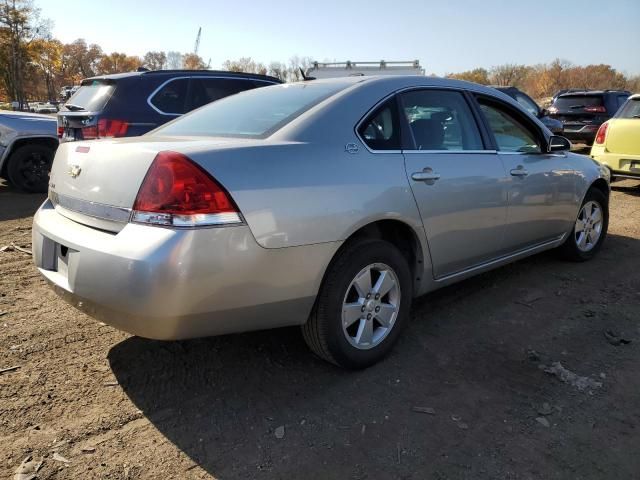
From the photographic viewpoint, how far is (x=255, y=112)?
3111 millimetres

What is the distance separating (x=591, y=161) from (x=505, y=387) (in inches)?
126

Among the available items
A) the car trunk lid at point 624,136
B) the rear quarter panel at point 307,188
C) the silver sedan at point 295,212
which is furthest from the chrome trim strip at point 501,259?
the car trunk lid at point 624,136

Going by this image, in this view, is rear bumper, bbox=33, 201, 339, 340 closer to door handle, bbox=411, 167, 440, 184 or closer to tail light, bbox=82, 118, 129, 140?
door handle, bbox=411, 167, 440, 184

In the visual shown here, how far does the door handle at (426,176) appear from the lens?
10.0 ft

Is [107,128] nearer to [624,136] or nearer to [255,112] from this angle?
[255,112]

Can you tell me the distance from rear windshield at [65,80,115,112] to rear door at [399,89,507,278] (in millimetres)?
4736

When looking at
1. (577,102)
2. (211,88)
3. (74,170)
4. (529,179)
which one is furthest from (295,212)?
(577,102)

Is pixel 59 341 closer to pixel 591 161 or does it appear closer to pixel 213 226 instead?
pixel 213 226

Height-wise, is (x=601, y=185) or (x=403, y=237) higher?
(x=601, y=185)

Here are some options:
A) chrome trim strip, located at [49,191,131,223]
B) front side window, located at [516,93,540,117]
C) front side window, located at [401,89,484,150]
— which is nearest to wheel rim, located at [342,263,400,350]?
front side window, located at [401,89,484,150]

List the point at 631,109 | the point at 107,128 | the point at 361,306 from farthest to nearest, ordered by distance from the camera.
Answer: the point at 631,109 < the point at 107,128 < the point at 361,306

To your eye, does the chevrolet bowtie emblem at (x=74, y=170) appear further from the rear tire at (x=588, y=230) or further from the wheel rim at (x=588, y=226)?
the wheel rim at (x=588, y=226)

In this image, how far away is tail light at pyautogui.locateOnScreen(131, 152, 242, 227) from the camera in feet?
7.22

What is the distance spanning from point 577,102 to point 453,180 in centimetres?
1206
